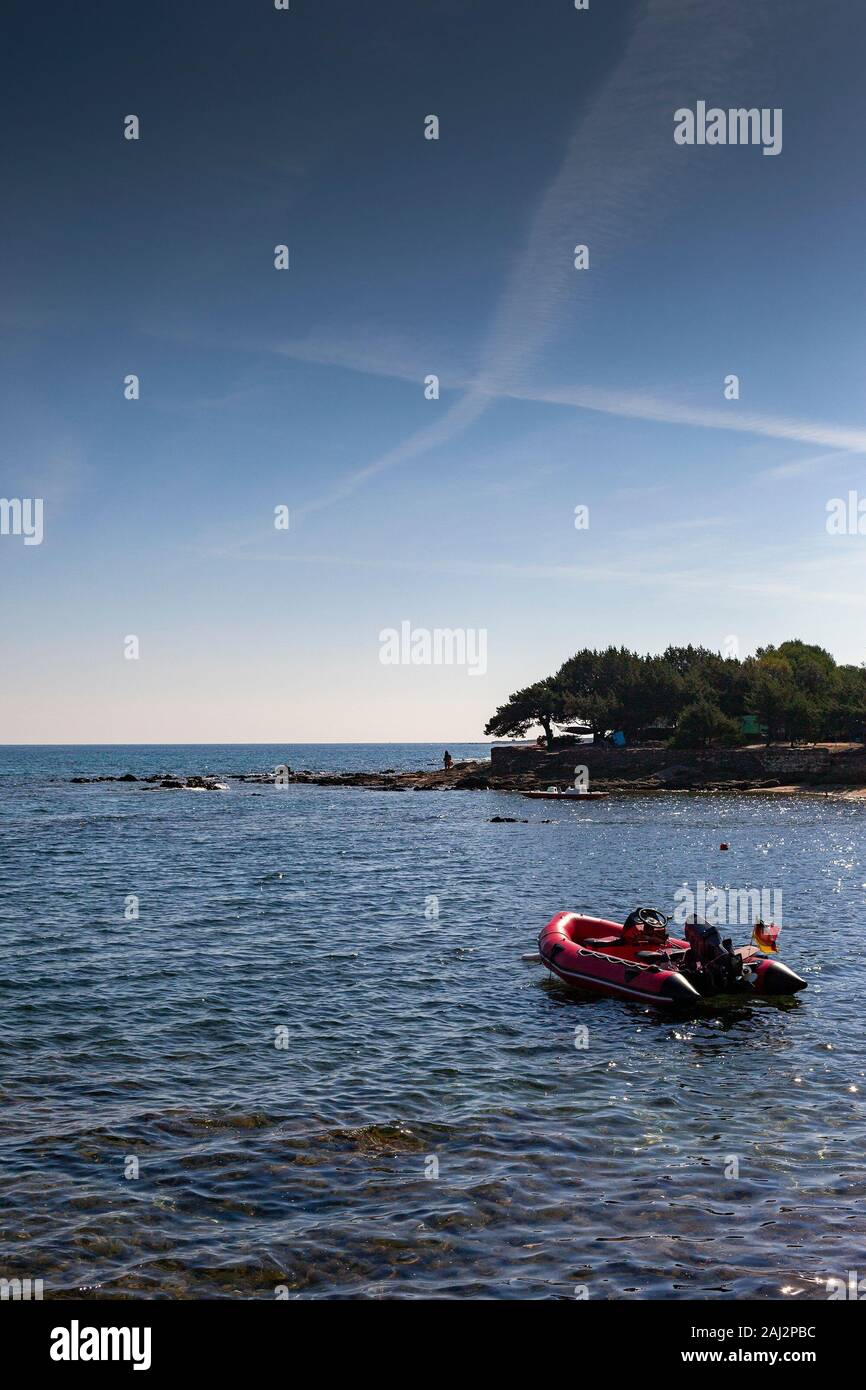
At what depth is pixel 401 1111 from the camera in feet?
44.2

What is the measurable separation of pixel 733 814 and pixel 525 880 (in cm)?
3372

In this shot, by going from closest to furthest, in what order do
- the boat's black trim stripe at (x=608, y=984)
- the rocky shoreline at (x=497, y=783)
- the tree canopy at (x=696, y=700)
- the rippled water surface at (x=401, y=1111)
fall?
the rippled water surface at (x=401, y=1111), the boat's black trim stripe at (x=608, y=984), the rocky shoreline at (x=497, y=783), the tree canopy at (x=696, y=700)

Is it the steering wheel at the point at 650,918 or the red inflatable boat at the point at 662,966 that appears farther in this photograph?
the steering wheel at the point at 650,918

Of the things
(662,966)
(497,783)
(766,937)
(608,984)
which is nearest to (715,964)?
(662,966)

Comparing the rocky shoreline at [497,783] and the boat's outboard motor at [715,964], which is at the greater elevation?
the boat's outboard motor at [715,964]

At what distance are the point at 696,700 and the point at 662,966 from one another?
85.7 metres

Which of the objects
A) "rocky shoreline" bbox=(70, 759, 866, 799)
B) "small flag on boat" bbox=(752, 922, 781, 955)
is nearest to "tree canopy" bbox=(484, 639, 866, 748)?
"rocky shoreline" bbox=(70, 759, 866, 799)

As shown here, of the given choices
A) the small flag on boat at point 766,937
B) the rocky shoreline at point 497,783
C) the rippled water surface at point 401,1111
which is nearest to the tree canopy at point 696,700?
the rocky shoreline at point 497,783

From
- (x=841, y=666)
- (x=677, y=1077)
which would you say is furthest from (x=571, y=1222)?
(x=841, y=666)

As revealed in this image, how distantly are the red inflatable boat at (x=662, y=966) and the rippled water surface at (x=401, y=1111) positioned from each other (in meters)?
0.61

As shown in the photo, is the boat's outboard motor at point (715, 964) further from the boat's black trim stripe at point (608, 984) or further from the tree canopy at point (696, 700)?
the tree canopy at point (696, 700)

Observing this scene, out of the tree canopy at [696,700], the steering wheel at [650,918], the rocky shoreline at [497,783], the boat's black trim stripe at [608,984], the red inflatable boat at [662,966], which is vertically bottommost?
the rocky shoreline at [497,783]

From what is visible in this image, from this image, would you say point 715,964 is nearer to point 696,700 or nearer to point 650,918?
point 650,918

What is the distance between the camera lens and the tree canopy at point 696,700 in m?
91.9
